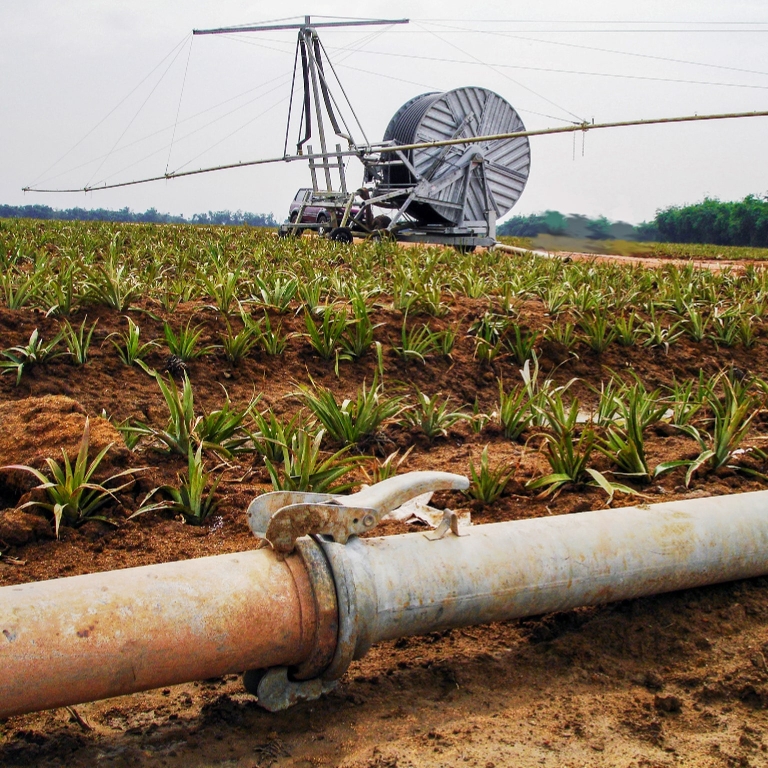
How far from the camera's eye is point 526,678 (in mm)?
1562

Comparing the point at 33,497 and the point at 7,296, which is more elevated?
the point at 7,296

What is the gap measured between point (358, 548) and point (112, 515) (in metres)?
0.91

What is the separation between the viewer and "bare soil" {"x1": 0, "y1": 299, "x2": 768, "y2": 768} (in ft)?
4.34

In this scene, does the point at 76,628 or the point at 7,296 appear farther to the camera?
the point at 7,296

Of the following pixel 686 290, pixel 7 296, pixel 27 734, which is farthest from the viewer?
pixel 686 290

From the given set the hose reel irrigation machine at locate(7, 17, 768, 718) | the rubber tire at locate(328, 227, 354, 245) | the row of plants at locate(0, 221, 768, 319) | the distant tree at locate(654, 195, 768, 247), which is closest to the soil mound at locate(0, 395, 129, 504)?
the hose reel irrigation machine at locate(7, 17, 768, 718)

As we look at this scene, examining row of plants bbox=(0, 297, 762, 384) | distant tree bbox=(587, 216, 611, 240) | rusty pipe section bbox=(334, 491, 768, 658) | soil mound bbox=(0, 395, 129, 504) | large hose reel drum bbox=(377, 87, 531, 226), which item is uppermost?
large hose reel drum bbox=(377, 87, 531, 226)

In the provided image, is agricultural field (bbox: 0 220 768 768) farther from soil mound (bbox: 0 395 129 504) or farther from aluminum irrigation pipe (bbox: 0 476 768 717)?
aluminum irrigation pipe (bbox: 0 476 768 717)

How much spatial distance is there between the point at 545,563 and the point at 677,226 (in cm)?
229

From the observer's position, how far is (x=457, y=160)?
1375 cm

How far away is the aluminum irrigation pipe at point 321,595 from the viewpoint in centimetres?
124

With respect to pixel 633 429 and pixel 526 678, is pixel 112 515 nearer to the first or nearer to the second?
pixel 526 678

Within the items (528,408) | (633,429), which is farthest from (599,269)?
(633,429)

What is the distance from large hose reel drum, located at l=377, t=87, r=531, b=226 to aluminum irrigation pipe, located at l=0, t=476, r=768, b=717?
11925 mm
